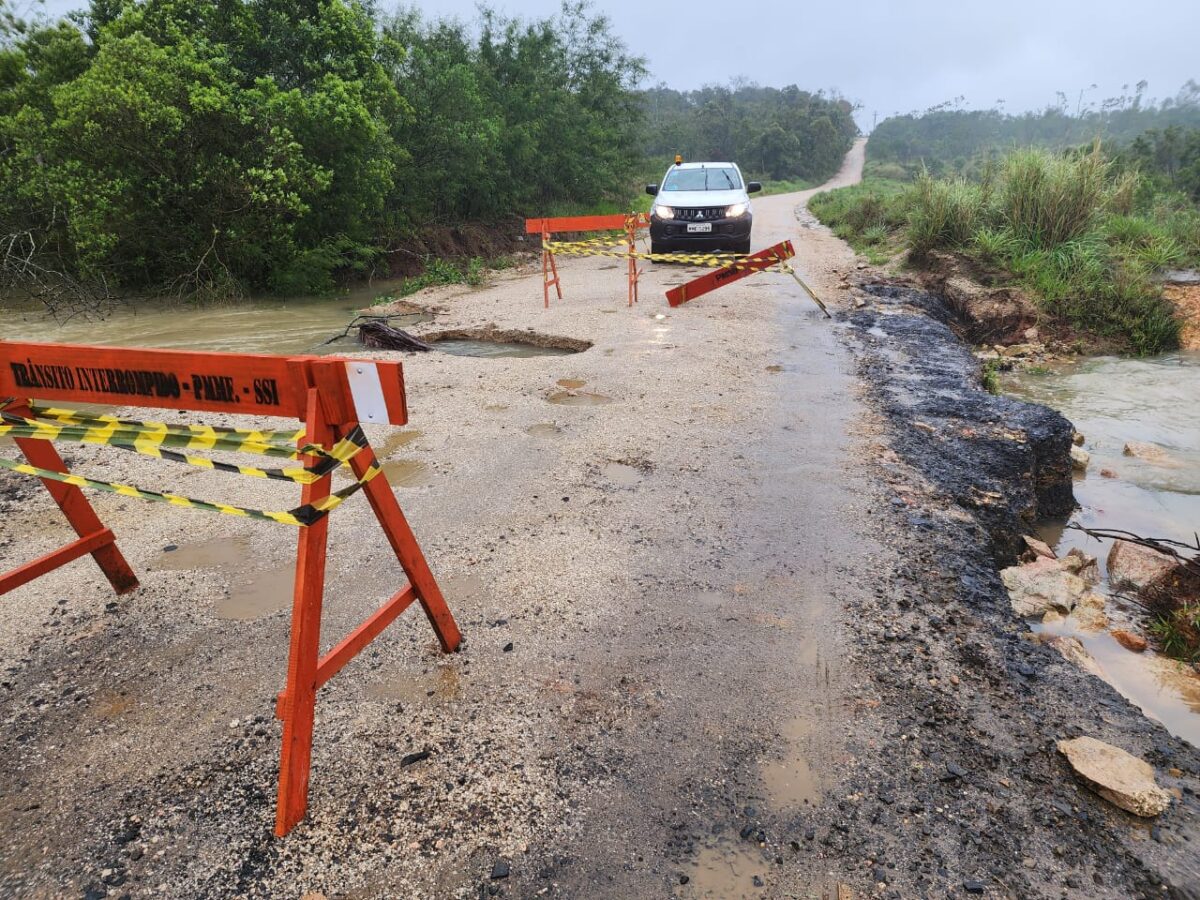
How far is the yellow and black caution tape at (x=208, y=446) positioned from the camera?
2.13 m

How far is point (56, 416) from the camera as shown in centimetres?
270

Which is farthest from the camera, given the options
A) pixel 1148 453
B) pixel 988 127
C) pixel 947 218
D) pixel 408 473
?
pixel 988 127

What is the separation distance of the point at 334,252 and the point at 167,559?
430 inches

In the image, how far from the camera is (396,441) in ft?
17.8

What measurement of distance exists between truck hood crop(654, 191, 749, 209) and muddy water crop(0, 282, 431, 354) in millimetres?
4918

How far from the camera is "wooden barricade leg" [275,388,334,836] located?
208cm

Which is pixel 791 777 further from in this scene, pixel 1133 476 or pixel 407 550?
pixel 1133 476

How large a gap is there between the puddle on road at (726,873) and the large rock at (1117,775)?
3.82 feet

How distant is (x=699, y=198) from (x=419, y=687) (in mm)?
11036

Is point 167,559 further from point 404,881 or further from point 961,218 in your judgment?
point 961,218

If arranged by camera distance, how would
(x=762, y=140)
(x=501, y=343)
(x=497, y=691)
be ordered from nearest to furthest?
(x=497, y=691) → (x=501, y=343) → (x=762, y=140)

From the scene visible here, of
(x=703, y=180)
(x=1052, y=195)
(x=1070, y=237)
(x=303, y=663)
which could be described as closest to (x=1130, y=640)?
(x=303, y=663)

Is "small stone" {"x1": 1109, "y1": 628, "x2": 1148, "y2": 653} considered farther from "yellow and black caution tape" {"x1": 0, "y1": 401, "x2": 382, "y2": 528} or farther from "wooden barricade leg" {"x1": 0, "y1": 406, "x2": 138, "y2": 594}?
"wooden barricade leg" {"x1": 0, "y1": 406, "x2": 138, "y2": 594}

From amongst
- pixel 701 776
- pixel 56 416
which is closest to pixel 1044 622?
pixel 701 776
